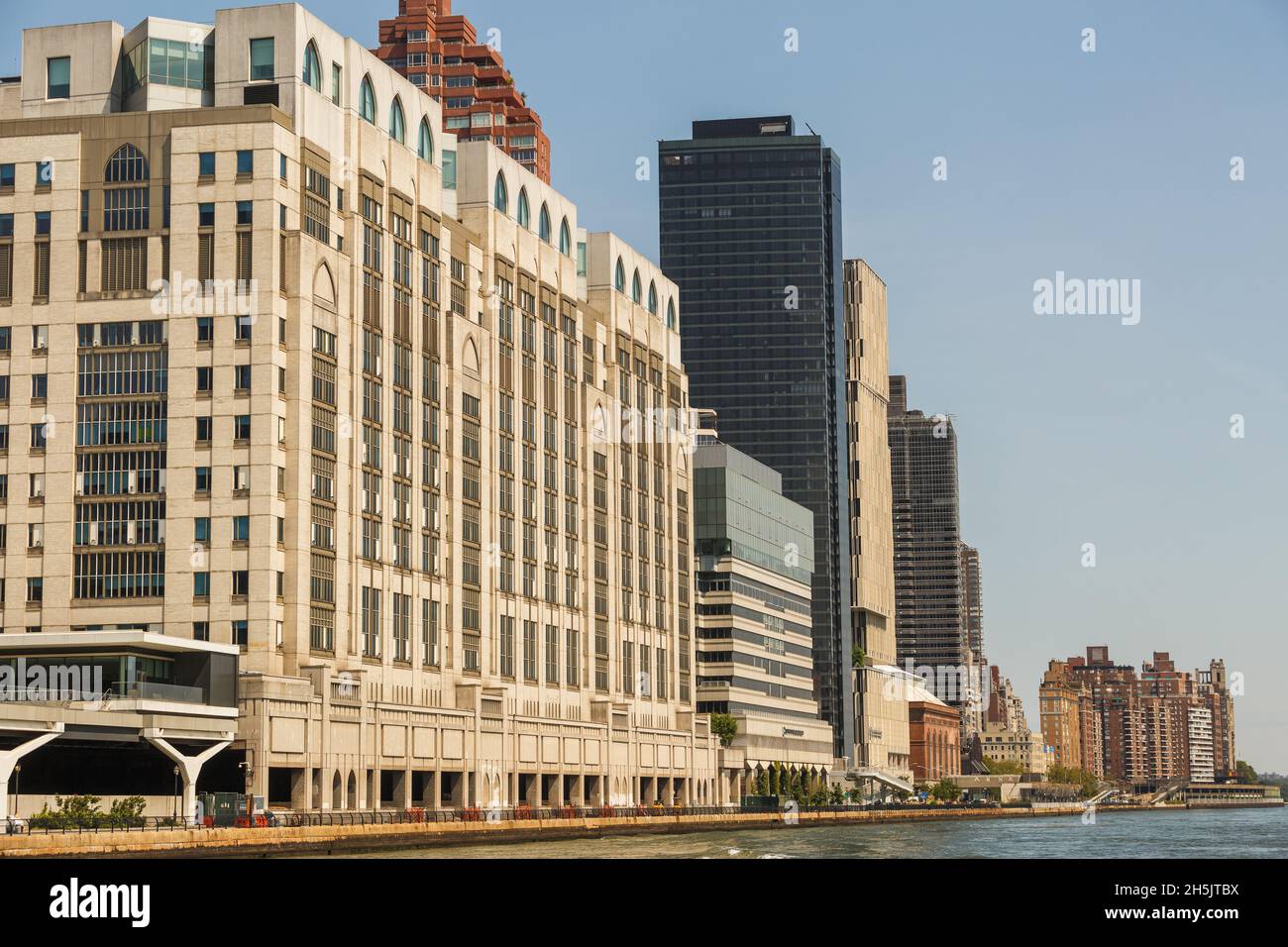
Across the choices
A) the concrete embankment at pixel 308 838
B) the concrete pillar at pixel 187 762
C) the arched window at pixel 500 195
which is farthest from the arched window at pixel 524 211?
the concrete pillar at pixel 187 762

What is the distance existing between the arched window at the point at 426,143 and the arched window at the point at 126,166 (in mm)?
30454

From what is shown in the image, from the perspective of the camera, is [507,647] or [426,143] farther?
[507,647]

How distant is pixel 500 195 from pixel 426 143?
11.9 m

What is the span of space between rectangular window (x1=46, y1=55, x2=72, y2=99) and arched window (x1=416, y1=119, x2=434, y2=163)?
3097 centimetres

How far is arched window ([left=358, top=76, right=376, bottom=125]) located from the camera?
13912 centimetres

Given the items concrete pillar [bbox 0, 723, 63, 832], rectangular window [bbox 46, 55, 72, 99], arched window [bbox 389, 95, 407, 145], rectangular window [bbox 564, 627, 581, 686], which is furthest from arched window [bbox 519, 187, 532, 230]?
concrete pillar [bbox 0, 723, 63, 832]

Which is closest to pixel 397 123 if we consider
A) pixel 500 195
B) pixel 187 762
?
pixel 500 195

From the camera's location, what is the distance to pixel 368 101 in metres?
140

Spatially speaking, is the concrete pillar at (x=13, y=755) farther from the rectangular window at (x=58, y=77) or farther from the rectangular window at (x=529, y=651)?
the rectangular window at (x=529, y=651)

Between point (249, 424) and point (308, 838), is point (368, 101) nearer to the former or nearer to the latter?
point (249, 424)
